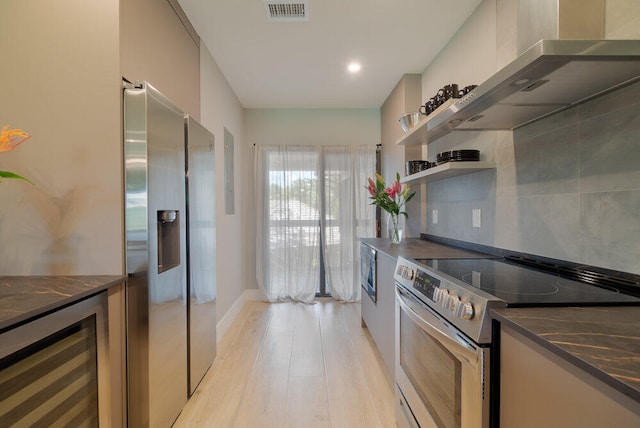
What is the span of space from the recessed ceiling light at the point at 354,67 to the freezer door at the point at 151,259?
180 cm

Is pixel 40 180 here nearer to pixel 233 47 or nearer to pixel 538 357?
pixel 233 47

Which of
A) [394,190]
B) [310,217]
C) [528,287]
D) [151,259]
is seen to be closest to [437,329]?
[528,287]

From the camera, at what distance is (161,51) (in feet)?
6.07

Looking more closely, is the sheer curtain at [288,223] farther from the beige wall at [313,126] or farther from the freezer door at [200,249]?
the freezer door at [200,249]

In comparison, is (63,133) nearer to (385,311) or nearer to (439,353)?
(439,353)

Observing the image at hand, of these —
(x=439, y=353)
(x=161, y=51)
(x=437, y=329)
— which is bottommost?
(x=439, y=353)

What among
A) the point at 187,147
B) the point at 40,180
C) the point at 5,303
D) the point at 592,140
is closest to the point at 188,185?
the point at 187,147

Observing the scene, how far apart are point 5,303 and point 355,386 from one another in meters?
1.94

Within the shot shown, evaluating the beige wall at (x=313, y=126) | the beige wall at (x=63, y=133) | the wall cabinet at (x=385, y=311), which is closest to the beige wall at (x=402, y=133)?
the beige wall at (x=313, y=126)

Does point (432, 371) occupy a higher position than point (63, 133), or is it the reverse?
point (63, 133)

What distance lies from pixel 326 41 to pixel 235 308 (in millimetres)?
2898

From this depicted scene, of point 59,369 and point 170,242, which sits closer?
→ point 59,369

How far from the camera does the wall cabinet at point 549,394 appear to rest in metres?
0.58

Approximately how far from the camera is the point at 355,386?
6.91 feet
